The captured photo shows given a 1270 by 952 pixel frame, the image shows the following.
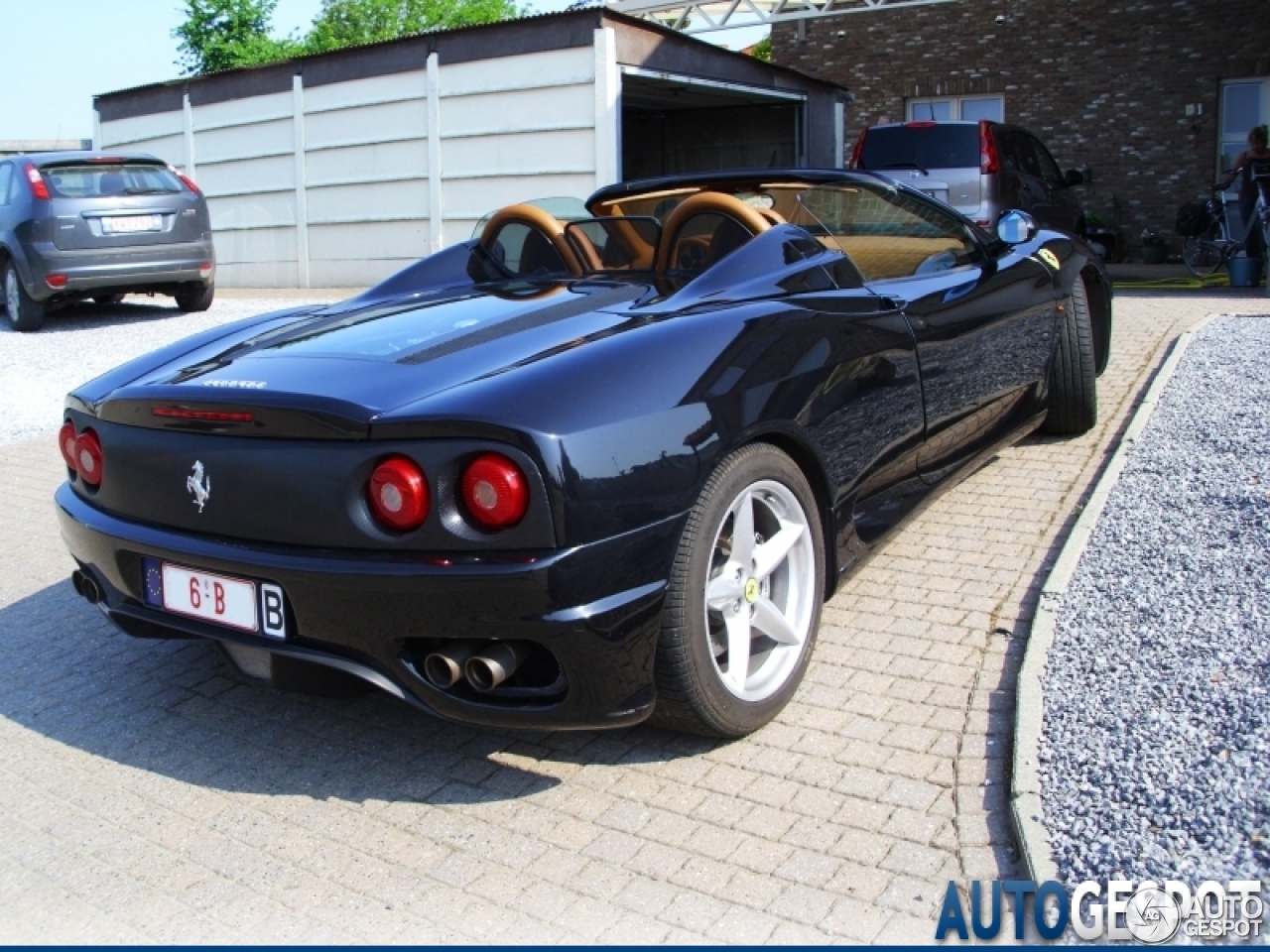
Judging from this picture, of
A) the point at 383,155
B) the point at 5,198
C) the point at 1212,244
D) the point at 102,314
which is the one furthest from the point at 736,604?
the point at 383,155

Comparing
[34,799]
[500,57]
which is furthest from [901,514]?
[500,57]

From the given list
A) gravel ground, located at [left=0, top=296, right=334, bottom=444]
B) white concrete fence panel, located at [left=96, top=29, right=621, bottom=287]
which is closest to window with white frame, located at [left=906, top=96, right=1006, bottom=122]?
white concrete fence panel, located at [left=96, top=29, right=621, bottom=287]

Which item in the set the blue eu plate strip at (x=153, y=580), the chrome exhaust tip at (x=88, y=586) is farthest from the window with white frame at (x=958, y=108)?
the blue eu plate strip at (x=153, y=580)

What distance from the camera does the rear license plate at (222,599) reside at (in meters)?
2.87

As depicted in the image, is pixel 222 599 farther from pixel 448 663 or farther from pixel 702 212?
pixel 702 212

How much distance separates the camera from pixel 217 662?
13.0 ft

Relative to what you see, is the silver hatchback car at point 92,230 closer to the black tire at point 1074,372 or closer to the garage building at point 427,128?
the garage building at point 427,128

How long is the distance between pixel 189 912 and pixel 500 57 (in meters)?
13.3

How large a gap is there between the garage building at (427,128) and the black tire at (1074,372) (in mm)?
8758

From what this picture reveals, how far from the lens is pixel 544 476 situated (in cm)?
263

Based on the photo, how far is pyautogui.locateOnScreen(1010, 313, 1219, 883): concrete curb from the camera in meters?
2.62

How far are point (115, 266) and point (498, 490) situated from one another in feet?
33.0

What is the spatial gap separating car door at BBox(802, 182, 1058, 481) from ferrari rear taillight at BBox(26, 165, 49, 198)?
30.5ft

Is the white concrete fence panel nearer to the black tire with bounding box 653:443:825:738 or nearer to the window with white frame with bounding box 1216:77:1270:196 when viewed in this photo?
the window with white frame with bounding box 1216:77:1270:196
